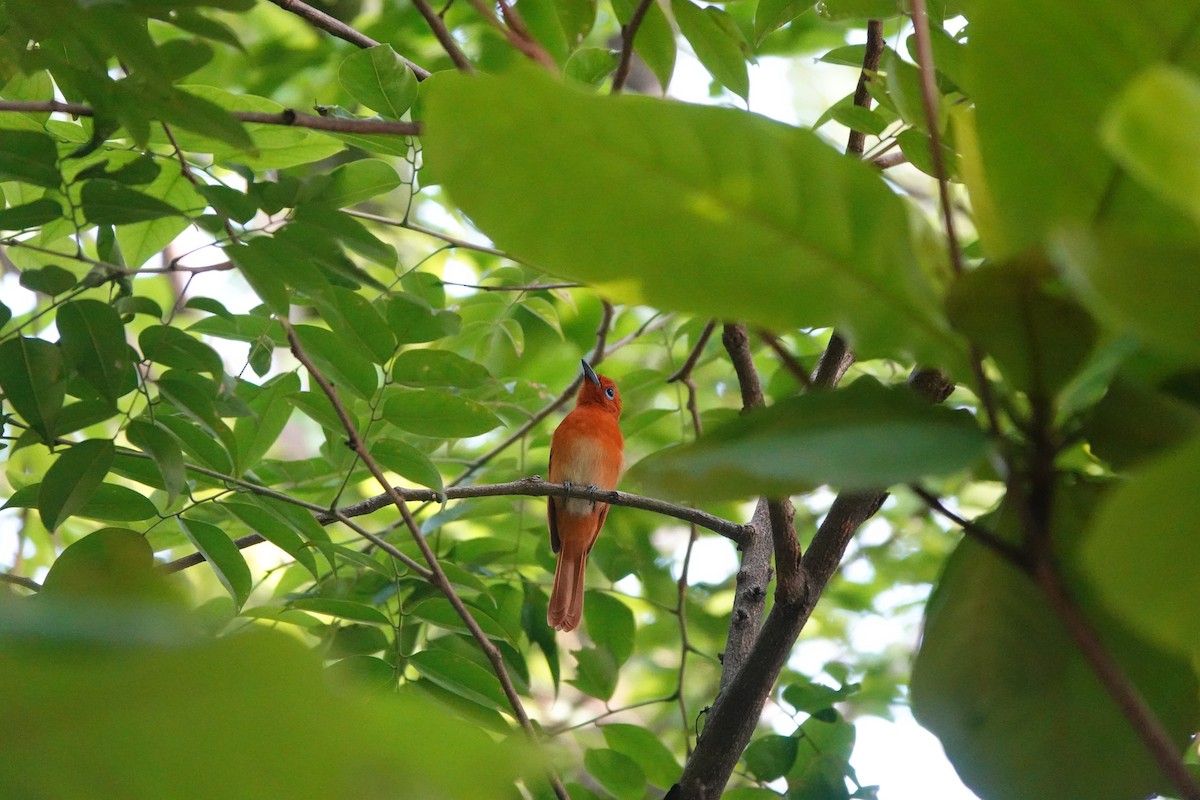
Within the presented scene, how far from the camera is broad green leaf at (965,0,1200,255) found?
2.42ft

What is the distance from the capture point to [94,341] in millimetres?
1869

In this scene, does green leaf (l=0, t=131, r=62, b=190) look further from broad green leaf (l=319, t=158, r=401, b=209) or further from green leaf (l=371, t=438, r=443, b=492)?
green leaf (l=371, t=438, r=443, b=492)

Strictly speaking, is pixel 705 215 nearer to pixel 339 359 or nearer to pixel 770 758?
pixel 339 359

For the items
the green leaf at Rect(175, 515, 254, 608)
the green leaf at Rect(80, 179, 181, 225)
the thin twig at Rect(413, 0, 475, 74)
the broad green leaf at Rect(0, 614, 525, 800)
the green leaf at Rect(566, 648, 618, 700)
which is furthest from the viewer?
the green leaf at Rect(566, 648, 618, 700)

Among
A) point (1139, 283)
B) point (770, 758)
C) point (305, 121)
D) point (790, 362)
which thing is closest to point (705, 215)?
point (790, 362)

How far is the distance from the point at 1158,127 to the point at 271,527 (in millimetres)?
1981

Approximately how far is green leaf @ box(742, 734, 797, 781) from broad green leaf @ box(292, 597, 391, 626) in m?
0.94

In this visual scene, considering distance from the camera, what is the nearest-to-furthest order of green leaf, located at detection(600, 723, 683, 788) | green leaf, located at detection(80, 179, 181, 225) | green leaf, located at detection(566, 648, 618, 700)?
1. green leaf, located at detection(80, 179, 181, 225)
2. green leaf, located at detection(600, 723, 683, 788)
3. green leaf, located at detection(566, 648, 618, 700)

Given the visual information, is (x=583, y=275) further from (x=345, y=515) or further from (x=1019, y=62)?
(x=345, y=515)

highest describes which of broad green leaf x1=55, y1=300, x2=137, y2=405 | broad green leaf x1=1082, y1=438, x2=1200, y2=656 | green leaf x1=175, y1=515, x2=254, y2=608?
broad green leaf x1=55, y1=300, x2=137, y2=405

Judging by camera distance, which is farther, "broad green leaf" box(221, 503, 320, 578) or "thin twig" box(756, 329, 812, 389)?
"broad green leaf" box(221, 503, 320, 578)

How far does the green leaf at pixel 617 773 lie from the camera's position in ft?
8.82

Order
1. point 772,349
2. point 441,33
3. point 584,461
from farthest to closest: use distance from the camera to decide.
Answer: point 584,461 → point 441,33 → point 772,349

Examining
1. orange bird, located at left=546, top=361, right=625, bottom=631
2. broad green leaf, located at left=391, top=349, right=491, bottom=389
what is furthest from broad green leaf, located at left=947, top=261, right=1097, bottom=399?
orange bird, located at left=546, top=361, right=625, bottom=631
